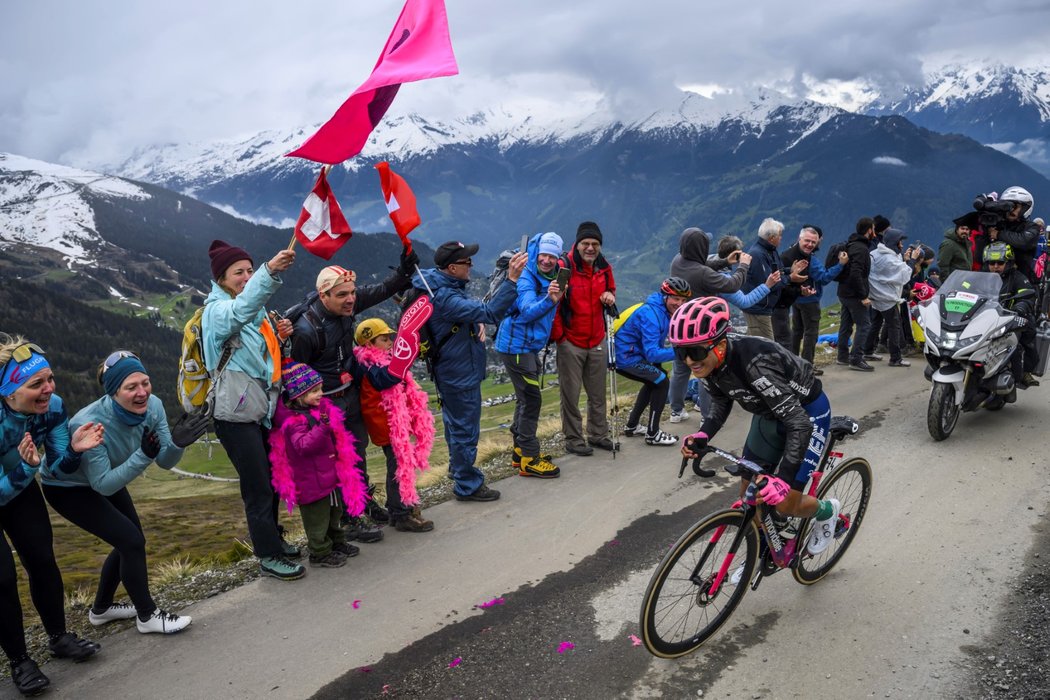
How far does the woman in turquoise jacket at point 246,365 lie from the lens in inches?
205

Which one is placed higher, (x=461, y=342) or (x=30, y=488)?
(x=461, y=342)

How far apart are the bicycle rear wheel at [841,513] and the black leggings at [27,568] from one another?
5.25m

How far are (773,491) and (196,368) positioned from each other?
4.39 meters

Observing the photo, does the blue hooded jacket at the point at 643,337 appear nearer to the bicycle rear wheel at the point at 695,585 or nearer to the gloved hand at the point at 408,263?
the gloved hand at the point at 408,263

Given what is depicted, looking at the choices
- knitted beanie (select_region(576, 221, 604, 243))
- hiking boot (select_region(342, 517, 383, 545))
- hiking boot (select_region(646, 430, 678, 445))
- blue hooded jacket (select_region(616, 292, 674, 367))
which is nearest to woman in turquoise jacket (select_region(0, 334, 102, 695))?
hiking boot (select_region(342, 517, 383, 545))

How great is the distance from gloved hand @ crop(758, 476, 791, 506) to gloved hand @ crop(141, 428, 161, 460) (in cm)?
417

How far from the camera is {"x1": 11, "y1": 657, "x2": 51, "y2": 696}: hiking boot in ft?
14.6

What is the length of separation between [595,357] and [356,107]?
13.5ft

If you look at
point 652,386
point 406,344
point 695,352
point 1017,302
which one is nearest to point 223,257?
point 406,344

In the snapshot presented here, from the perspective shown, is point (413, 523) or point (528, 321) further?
point (528, 321)

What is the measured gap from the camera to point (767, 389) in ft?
14.5

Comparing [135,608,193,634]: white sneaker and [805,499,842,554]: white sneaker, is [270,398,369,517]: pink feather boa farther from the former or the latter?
[805,499,842,554]: white sneaker

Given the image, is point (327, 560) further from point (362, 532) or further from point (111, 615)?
point (111, 615)

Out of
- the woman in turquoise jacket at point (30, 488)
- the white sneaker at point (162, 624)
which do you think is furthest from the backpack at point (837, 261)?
the woman in turquoise jacket at point (30, 488)
